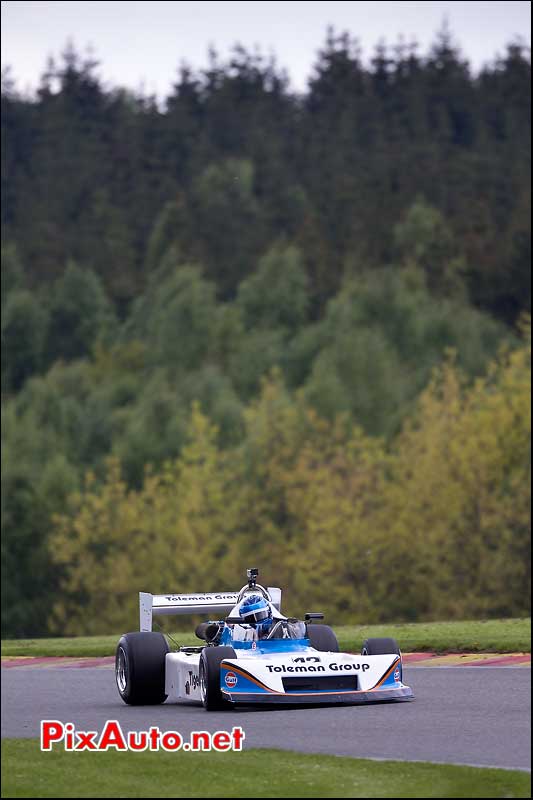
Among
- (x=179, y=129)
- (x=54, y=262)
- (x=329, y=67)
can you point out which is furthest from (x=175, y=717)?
(x=329, y=67)

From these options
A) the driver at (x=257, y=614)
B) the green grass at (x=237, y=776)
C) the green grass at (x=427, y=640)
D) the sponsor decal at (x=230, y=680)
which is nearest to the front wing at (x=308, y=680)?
the sponsor decal at (x=230, y=680)

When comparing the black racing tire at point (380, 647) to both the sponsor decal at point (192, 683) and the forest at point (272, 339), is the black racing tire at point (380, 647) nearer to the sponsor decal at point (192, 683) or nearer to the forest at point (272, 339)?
the sponsor decal at point (192, 683)

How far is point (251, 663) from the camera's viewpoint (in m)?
13.2

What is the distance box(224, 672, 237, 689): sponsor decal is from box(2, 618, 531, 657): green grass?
20.3 feet

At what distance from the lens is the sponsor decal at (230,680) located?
516 inches

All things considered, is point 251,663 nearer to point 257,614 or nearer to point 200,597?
point 257,614

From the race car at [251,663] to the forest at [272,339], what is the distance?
37.0 meters

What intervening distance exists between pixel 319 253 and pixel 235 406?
47032 millimetres

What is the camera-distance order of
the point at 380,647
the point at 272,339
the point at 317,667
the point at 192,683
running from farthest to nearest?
the point at 272,339 → the point at 380,647 → the point at 192,683 → the point at 317,667

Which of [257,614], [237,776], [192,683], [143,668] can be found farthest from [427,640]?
[237,776]

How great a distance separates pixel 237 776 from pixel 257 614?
15.5 ft

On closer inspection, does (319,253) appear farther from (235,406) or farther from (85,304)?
(235,406)

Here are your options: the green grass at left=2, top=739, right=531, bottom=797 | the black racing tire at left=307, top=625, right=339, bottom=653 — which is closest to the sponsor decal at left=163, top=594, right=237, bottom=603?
the black racing tire at left=307, top=625, right=339, bottom=653

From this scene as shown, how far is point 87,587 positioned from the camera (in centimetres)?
6341
